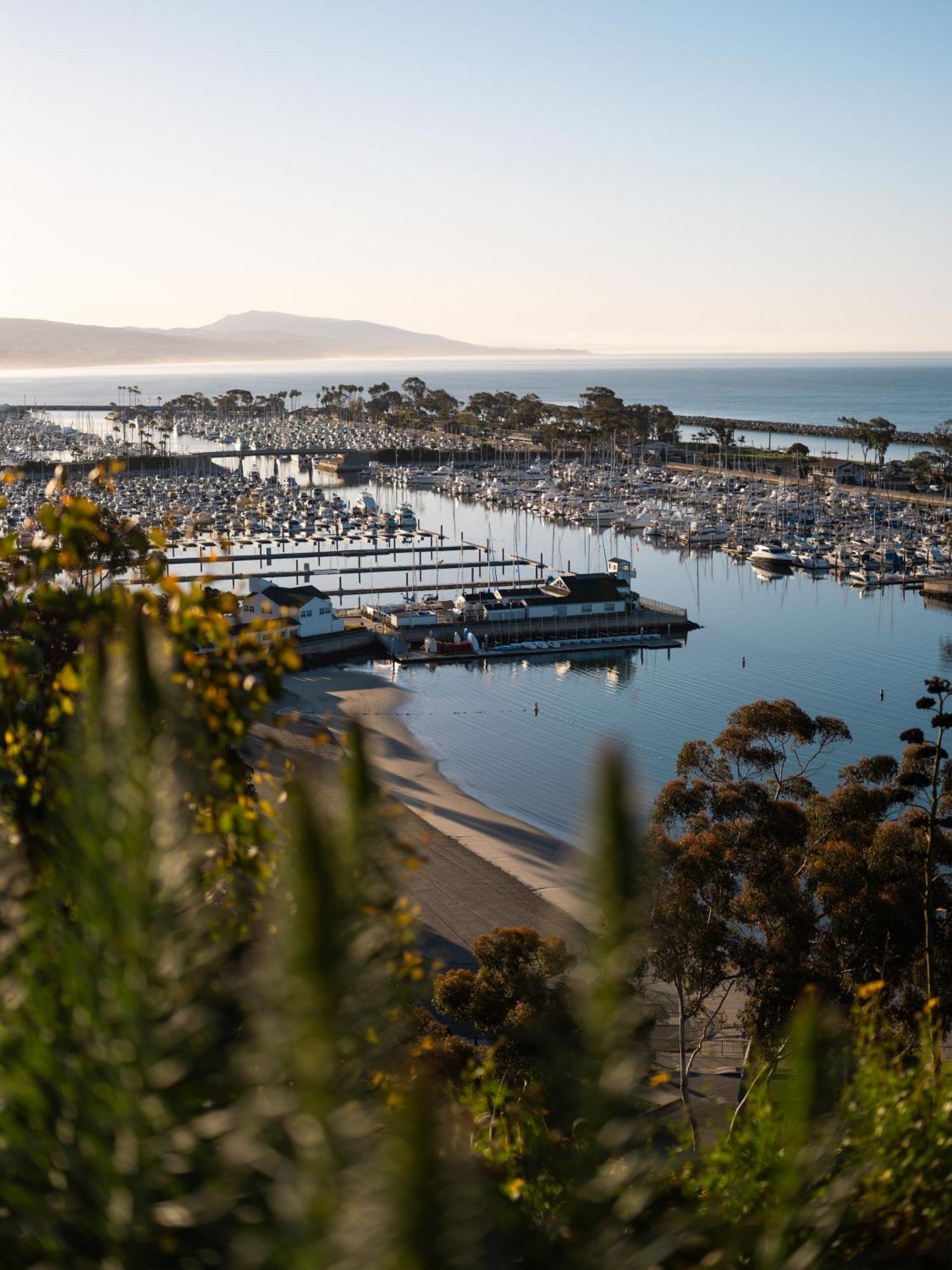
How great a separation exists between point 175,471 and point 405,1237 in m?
83.3

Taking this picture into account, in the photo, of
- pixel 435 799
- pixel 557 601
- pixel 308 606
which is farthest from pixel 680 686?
pixel 435 799

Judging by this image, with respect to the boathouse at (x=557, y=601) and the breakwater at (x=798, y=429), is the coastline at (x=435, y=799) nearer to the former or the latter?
the boathouse at (x=557, y=601)

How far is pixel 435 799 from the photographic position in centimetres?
2397

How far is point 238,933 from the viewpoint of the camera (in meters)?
2.23

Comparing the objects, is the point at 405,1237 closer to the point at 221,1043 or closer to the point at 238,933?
the point at 221,1043

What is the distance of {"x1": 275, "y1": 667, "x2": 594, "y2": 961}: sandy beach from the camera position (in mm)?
16828

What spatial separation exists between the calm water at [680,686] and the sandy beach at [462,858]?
0.68 metres

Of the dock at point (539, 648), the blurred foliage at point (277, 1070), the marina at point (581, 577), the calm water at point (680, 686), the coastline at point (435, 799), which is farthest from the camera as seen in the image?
the dock at point (539, 648)

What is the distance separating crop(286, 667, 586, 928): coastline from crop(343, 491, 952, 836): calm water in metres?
0.53

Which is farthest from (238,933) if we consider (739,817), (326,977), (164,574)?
(739,817)

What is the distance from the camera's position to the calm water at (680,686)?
87.4 ft

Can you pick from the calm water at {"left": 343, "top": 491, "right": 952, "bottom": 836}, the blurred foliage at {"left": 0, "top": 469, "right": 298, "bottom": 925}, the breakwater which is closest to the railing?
the calm water at {"left": 343, "top": 491, "right": 952, "bottom": 836}

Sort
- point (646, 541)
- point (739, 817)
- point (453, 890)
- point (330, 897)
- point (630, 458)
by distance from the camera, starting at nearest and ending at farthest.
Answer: point (330, 897)
point (739, 817)
point (453, 890)
point (646, 541)
point (630, 458)

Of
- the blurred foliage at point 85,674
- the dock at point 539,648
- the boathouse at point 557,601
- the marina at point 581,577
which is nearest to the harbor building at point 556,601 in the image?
the boathouse at point 557,601
